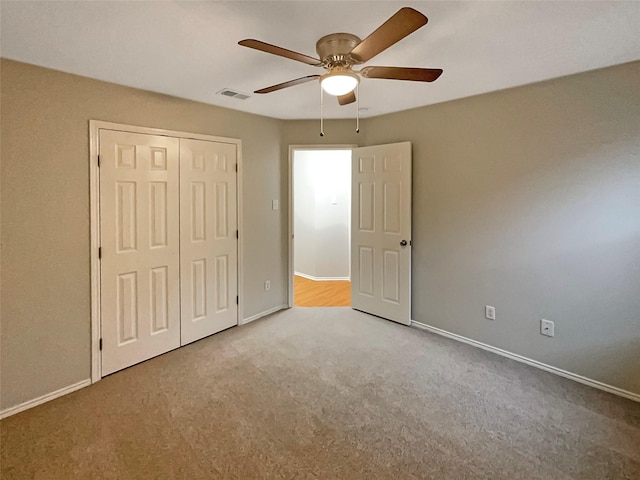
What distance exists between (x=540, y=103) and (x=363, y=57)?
1.81 metres

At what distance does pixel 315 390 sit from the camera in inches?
97.3

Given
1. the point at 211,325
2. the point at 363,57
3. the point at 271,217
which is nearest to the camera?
the point at 363,57

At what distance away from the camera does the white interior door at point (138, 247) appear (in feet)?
8.73

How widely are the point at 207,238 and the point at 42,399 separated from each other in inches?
67.3

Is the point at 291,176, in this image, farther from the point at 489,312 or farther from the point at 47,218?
the point at 489,312

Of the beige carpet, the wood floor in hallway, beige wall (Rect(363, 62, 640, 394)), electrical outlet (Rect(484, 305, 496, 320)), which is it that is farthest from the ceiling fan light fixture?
the wood floor in hallway

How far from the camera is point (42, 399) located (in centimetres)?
234

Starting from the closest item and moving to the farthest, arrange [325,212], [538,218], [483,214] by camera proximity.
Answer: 1. [538,218]
2. [483,214]
3. [325,212]

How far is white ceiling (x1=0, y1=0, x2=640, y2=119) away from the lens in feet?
5.38

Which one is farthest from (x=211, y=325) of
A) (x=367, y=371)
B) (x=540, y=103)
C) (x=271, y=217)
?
(x=540, y=103)

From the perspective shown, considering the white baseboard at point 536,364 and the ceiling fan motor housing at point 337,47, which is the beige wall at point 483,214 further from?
the ceiling fan motor housing at point 337,47

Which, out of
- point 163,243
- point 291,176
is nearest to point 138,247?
point 163,243

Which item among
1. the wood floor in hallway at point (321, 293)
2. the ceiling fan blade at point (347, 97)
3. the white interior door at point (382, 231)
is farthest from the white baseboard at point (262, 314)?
the ceiling fan blade at point (347, 97)

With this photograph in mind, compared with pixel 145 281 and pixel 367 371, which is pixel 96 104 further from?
pixel 367 371
